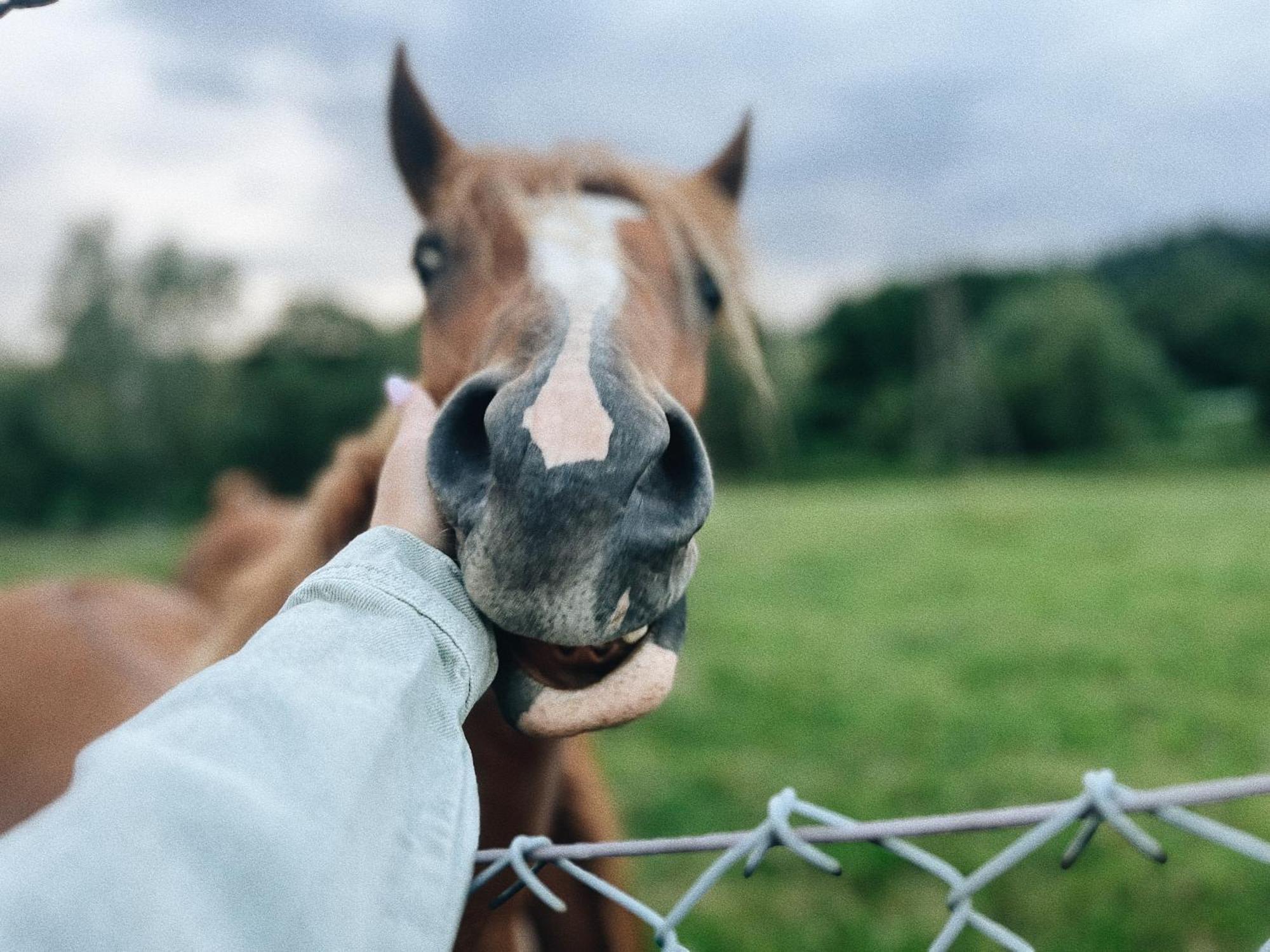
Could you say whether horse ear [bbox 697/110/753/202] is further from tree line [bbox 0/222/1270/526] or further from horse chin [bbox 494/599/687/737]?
horse chin [bbox 494/599/687/737]

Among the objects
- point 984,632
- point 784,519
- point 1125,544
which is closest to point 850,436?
point 784,519

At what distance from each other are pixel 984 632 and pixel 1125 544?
4542mm

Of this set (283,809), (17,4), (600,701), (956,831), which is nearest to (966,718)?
(600,701)

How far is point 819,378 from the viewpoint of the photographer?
37.0 metres

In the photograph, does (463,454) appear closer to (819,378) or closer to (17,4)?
(17,4)

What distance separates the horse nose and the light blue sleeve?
21 cm

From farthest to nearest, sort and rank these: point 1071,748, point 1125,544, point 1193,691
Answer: point 1125,544 < point 1193,691 < point 1071,748

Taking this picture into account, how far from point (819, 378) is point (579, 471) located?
37156mm

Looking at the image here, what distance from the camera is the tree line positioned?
21.9 m

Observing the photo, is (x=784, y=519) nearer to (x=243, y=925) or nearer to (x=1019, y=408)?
(x=243, y=925)

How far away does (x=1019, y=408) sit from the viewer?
31672mm

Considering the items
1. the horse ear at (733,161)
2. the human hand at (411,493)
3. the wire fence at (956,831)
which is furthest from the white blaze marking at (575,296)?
the horse ear at (733,161)

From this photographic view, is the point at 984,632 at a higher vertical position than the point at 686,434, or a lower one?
lower

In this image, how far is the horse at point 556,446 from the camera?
926mm
